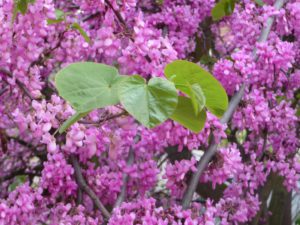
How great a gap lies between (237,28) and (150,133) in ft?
1.96

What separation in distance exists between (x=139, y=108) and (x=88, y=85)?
17 cm

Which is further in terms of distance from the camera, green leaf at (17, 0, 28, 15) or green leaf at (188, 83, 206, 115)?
green leaf at (17, 0, 28, 15)

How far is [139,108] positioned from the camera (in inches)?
29.3

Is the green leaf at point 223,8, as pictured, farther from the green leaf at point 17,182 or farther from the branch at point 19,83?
the green leaf at point 17,182

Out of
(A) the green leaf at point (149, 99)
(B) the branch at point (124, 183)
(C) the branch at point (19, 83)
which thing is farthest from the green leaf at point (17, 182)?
(A) the green leaf at point (149, 99)

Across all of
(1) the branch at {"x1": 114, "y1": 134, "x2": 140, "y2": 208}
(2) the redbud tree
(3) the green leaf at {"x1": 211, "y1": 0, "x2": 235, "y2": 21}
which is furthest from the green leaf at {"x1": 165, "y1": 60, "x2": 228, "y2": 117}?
(3) the green leaf at {"x1": 211, "y1": 0, "x2": 235, "y2": 21}

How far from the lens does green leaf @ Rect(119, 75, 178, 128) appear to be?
2.42 feet

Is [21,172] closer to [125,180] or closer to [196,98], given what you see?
[125,180]

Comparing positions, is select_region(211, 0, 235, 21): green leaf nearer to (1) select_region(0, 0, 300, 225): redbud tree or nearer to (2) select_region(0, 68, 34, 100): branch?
(1) select_region(0, 0, 300, 225): redbud tree

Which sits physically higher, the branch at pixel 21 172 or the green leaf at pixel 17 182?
the branch at pixel 21 172

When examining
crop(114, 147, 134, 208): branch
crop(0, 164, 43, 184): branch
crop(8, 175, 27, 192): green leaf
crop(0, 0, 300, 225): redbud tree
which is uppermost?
crop(0, 0, 300, 225): redbud tree

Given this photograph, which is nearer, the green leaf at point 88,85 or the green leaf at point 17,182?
the green leaf at point 88,85

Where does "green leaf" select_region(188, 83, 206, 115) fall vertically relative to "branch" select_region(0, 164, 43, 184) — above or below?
above

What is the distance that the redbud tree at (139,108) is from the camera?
89cm
